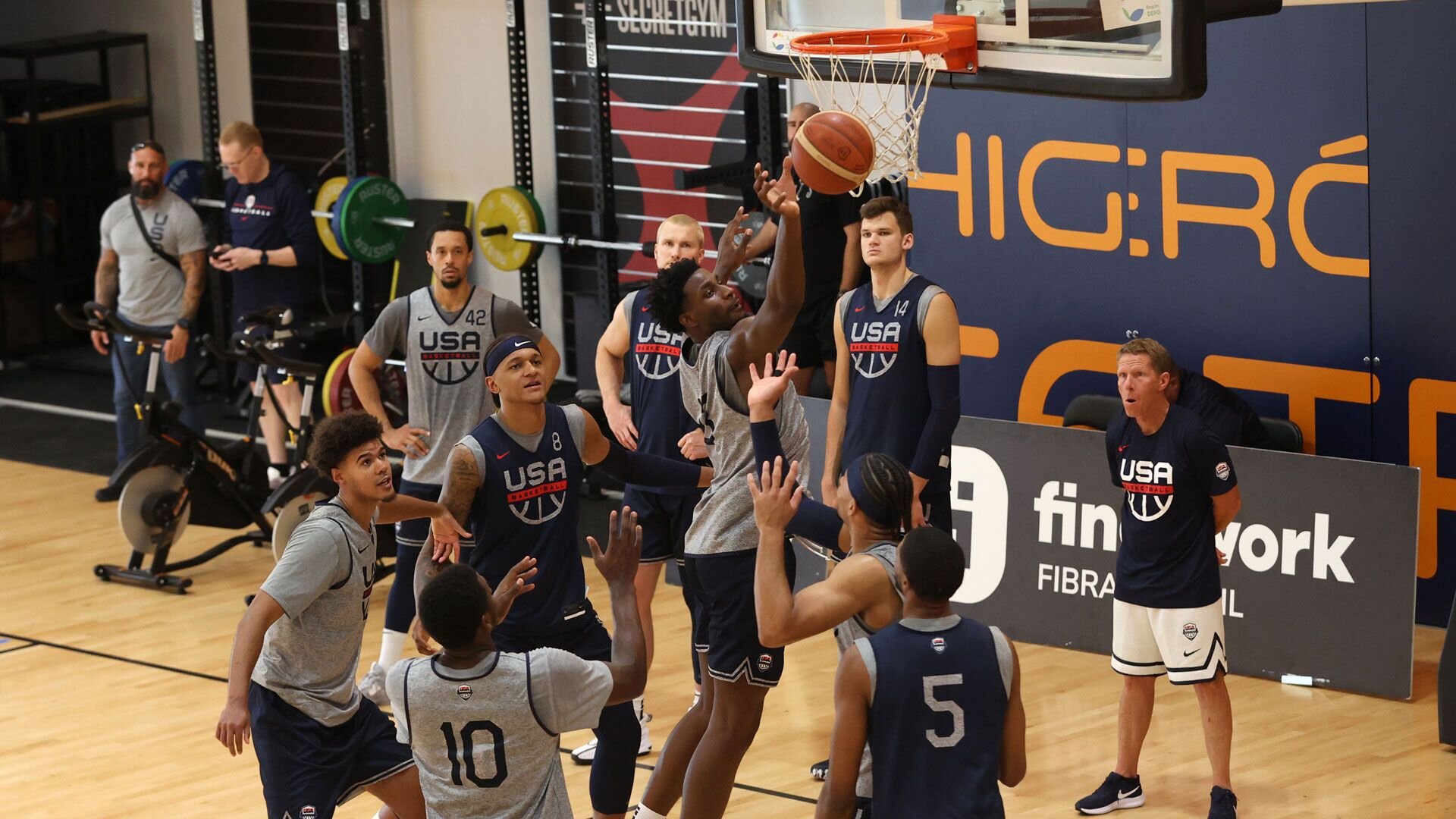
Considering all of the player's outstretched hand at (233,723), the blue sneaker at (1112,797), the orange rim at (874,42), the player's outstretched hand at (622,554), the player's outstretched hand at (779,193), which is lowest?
the blue sneaker at (1112,797)

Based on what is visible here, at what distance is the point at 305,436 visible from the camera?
10.5m

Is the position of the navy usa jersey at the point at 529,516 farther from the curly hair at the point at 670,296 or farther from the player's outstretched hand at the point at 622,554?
the player's outstretched hand at the point at 622,554

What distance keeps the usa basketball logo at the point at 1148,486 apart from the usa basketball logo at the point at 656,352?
176 cm

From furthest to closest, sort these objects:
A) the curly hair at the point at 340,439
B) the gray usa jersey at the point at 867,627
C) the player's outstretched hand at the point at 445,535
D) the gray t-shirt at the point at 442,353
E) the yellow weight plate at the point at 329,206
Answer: the yellow weight plate at the point at 329,206 → the gray t-shirt at the point at 442,353 → the player's outstretched hand at the point at 445,535 → the curly hair at the point at 340,439 → the gray usa jersey at the point at 867,627

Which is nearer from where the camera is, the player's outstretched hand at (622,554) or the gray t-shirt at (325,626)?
the player's outstretched hand at (622,554)

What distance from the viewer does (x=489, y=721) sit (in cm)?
478

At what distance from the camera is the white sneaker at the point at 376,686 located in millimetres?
8180

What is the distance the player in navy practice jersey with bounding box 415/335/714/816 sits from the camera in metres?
6.17

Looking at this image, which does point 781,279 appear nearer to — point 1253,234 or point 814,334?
point 1253,234

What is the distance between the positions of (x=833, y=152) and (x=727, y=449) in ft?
3.34

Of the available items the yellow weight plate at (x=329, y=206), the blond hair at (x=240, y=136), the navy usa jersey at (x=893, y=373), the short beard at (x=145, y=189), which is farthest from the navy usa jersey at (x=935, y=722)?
the yellow weight plate at (x=329, y=206)

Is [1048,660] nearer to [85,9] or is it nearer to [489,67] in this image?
[489,67]

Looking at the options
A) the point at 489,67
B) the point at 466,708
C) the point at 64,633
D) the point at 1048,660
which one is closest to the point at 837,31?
the point at 466,708

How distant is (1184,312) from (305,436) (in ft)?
15.2
